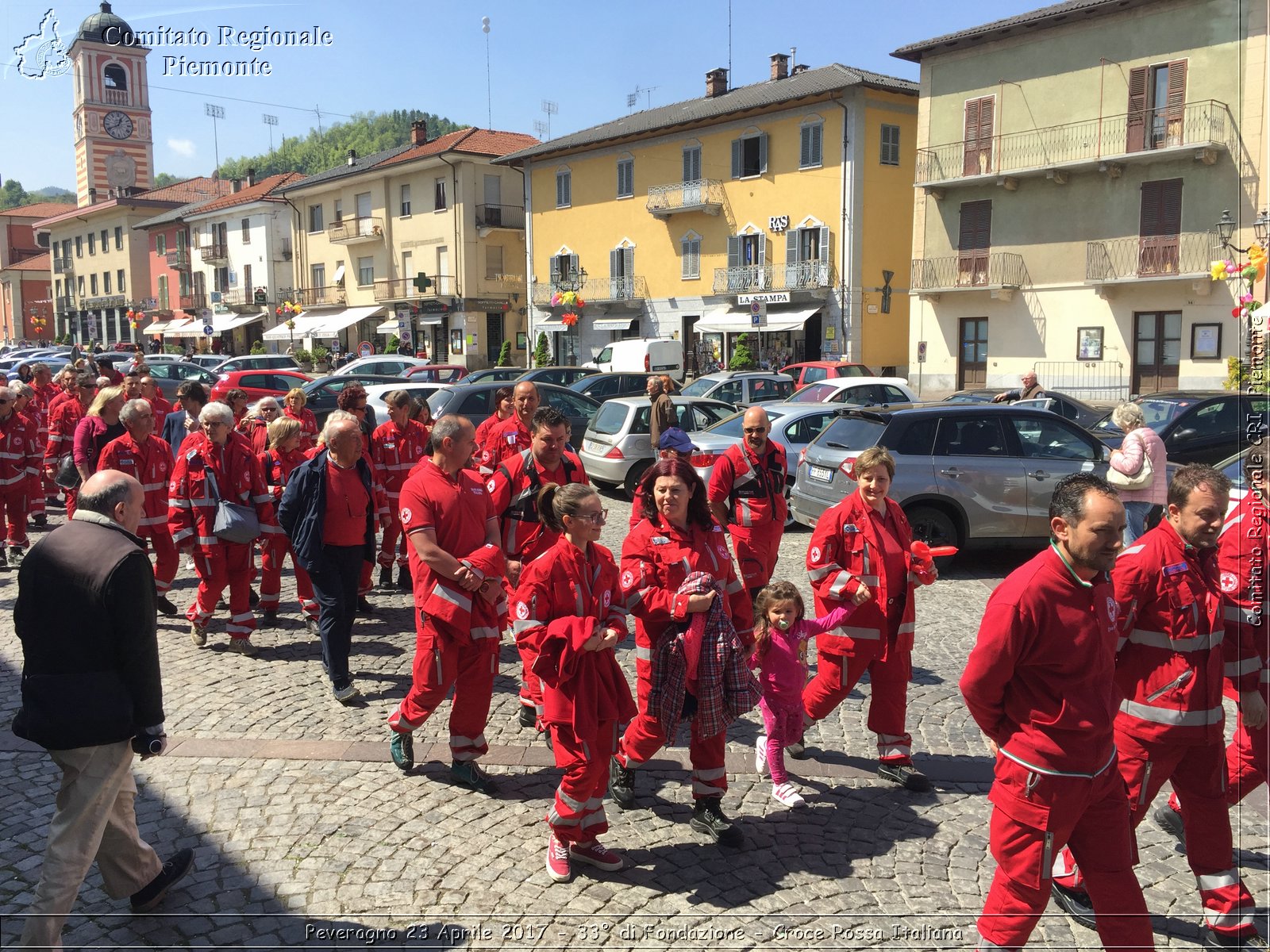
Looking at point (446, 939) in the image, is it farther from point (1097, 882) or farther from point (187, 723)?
point (187, 723)

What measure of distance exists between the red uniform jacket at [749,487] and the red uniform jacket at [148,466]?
4914mm

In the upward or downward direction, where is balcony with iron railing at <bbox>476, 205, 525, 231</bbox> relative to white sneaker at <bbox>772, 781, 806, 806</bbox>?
upward

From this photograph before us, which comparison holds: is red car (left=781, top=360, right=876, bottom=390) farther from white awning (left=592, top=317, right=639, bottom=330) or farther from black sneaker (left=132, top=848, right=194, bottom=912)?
white awning (left=592, top=317, right=639, bottom=330)

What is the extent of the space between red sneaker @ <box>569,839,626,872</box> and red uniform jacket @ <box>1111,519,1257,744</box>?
222 centimetres

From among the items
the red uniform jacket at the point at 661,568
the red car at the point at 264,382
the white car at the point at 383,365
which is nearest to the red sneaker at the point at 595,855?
the red uniform jacket at the point at 661,568

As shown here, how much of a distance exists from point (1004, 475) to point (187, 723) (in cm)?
771

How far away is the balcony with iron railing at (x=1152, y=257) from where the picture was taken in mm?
26953

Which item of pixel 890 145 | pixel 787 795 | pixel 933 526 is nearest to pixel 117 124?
pixel 890 145

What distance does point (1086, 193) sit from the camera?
2955 centimetres

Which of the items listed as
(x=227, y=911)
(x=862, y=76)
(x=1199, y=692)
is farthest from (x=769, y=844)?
(x=862, y=76)

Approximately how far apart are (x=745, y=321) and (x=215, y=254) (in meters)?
40.2

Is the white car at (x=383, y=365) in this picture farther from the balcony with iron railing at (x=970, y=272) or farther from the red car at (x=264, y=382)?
the balcony with iron railing at (x=970, y=272)

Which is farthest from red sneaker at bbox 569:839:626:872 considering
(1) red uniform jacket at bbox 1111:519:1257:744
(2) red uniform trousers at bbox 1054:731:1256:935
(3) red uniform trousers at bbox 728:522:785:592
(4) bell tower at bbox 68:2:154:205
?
(4) bell tower at bbox 68:2:154:205

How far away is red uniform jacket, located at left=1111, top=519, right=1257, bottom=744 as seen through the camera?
3.89 meters
